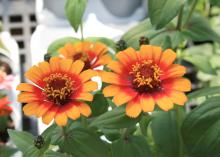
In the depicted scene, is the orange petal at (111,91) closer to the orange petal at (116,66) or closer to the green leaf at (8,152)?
A: the orange petal at (116,66)

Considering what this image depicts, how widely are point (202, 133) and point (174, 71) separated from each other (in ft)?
0.32

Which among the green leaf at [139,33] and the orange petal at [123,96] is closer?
the orange petal at [123,96]

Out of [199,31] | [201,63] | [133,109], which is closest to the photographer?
[133,109]

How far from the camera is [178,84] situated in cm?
53

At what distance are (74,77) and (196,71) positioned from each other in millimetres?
773

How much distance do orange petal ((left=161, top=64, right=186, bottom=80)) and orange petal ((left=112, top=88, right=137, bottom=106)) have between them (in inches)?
1.4

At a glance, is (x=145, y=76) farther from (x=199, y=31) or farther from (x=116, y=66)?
(x=199, y=31)

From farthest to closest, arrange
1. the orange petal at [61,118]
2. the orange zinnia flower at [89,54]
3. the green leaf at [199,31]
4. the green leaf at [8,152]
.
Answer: the green leaf at [8,152] < the green leaf at [199,31] < the orange zinnia flower at [89,54] < the orange petal at [61,118]

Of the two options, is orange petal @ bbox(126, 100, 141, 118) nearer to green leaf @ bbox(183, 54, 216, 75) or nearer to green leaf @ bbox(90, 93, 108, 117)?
green leaf @ bbox(90, 93, 108, 117)

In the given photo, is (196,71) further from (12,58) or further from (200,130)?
(200,130)

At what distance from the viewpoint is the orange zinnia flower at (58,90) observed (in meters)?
0.52

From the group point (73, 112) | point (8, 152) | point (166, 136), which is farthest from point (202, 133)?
point (8, 152)

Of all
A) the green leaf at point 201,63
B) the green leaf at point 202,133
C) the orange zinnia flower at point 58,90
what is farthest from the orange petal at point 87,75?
the green leaf at point 201,63

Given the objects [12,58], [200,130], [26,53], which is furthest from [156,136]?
[26,53]
